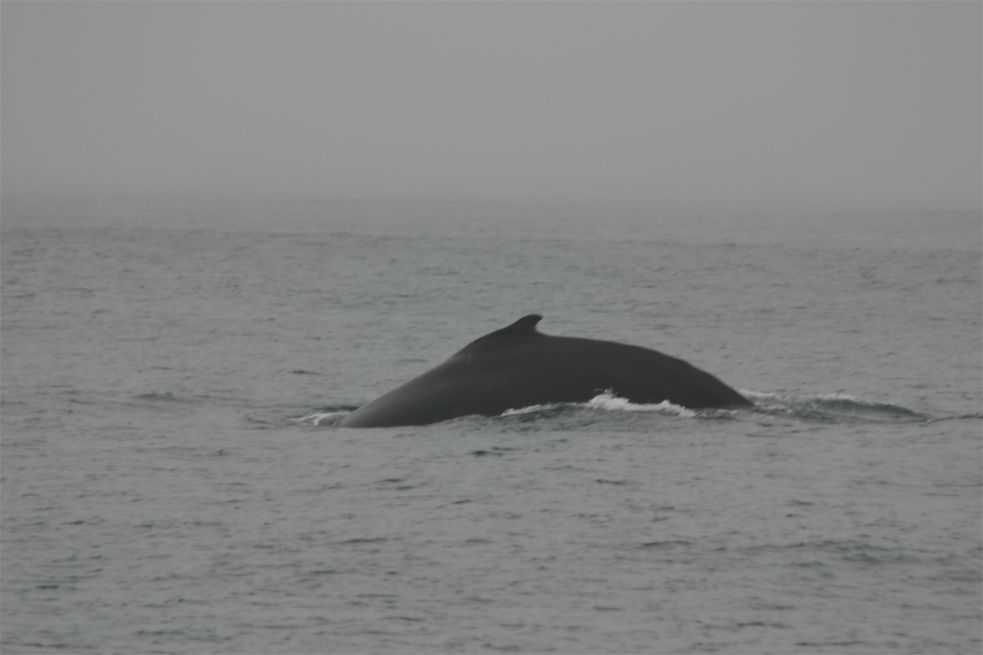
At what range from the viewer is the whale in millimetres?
14867

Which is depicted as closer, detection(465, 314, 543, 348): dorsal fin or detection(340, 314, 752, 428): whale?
detection(465, 314, 543, 348): dorsal fin

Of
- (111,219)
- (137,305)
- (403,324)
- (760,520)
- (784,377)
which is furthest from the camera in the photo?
(111,219)

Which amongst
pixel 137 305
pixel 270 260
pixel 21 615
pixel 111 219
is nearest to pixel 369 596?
pixel 21 615

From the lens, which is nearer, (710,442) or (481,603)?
(481,603)

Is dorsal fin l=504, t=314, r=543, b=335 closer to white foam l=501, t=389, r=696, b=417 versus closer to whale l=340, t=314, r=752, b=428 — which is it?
whale l=340, t=314, r=752, b=428

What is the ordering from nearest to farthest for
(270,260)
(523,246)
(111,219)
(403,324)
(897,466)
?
(897,466)
(403,324)
(270,260)
(523,246)
(111,219)

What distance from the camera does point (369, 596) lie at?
9.92m

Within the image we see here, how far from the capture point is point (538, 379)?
1494 cm

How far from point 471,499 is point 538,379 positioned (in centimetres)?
278

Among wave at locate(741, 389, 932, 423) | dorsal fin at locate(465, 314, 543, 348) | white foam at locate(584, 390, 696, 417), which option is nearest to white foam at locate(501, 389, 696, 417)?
white foam at locate(584, 390, 696, 417)

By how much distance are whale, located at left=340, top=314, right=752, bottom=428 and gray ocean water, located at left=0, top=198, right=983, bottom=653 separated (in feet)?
0.76

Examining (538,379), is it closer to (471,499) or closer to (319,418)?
(471,499)

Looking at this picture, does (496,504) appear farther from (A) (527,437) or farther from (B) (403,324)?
(B) (403,324)

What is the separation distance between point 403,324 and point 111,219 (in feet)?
147
